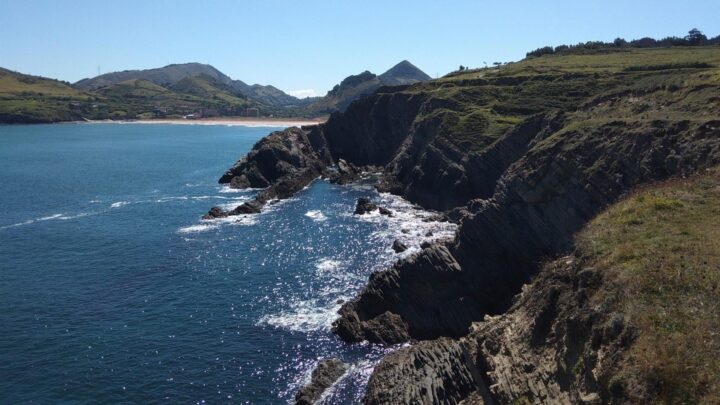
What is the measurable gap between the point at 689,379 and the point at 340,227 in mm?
70908

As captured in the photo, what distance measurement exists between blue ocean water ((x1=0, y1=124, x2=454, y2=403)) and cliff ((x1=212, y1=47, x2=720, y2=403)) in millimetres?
5891

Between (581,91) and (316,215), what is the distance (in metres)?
63.6

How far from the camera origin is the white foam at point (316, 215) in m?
93.8

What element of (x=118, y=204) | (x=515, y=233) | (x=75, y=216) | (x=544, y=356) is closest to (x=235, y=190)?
(x=118, y=204)

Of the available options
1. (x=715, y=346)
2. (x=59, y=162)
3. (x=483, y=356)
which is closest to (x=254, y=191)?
(x=59, y=162)

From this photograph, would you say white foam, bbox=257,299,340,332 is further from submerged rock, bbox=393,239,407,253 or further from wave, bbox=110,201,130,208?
wave, bbox=110,201,130,208

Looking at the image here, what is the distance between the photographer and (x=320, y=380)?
4222cm

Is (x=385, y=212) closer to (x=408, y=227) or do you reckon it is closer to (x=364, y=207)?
(x=364, y=207)

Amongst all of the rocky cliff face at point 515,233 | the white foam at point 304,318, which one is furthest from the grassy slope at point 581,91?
the white foam at point 304,318

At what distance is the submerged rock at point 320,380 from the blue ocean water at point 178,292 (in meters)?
0.87

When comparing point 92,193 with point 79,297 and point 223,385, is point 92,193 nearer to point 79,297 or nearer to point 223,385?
point 79,297

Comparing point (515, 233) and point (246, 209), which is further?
point (246, 209)

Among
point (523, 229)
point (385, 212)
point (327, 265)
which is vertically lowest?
point (327, 265)

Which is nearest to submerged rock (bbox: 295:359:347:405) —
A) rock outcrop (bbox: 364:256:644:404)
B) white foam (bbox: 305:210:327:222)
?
rock outcrop (bbox: 364:256:644:404)
